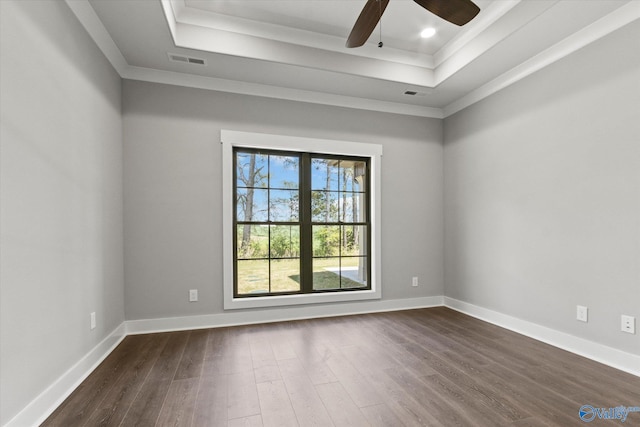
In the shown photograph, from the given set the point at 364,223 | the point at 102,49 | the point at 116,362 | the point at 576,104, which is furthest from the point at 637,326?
the point at 102,49

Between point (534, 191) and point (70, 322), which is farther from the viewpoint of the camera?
point (534, 191)

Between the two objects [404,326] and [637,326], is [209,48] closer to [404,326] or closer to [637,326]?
[404,326]

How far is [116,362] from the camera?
2611 mm

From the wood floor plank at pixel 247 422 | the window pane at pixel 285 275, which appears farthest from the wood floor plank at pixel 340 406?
the window pane at pixel 285 275

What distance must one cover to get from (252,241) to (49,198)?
206 cm

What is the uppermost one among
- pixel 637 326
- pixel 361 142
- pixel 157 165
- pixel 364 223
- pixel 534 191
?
pixel 361 142

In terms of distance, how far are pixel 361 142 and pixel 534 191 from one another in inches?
79.3

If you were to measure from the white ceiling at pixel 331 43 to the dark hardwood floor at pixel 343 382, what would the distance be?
2690mm

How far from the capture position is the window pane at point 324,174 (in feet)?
13.4

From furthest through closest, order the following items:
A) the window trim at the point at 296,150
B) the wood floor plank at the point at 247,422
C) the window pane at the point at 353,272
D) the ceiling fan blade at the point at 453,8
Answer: the window pane at the point at 353,272, the window trim at the point at 296,150, the ceiling fan blade at the point at 453,8, the wood floor plank at the point at 247,422

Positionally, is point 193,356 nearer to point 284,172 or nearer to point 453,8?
point 284,172

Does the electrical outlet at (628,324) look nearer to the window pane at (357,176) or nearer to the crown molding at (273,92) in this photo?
the window pane at (357,176)

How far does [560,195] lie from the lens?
2.94 meters

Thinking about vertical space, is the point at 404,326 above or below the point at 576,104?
below
